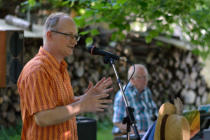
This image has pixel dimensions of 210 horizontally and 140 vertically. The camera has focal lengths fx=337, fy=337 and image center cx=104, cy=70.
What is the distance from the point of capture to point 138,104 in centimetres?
406

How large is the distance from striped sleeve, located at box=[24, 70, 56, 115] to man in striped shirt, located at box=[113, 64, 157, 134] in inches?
83.0

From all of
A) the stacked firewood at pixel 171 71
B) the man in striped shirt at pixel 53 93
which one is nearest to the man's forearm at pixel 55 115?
the man in striped shirt at pixel 53 93

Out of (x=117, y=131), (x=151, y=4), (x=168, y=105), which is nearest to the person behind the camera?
(x=168, y=105)

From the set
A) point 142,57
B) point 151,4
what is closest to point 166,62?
point 142,57

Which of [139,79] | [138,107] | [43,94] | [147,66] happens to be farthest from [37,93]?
[147,66]

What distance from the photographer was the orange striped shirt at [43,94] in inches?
69.7

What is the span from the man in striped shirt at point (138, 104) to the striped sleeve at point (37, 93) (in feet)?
6.91

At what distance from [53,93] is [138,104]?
2.34m

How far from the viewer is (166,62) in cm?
839

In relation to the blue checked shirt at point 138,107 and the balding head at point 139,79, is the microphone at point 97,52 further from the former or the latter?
the balding head at point 139,79

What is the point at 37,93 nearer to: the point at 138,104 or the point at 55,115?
the point at 55,115

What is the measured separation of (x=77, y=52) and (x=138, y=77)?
9.18ft

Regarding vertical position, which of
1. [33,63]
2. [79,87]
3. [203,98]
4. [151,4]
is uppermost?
[151,4]

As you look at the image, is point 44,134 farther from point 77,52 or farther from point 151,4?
point 77,52
